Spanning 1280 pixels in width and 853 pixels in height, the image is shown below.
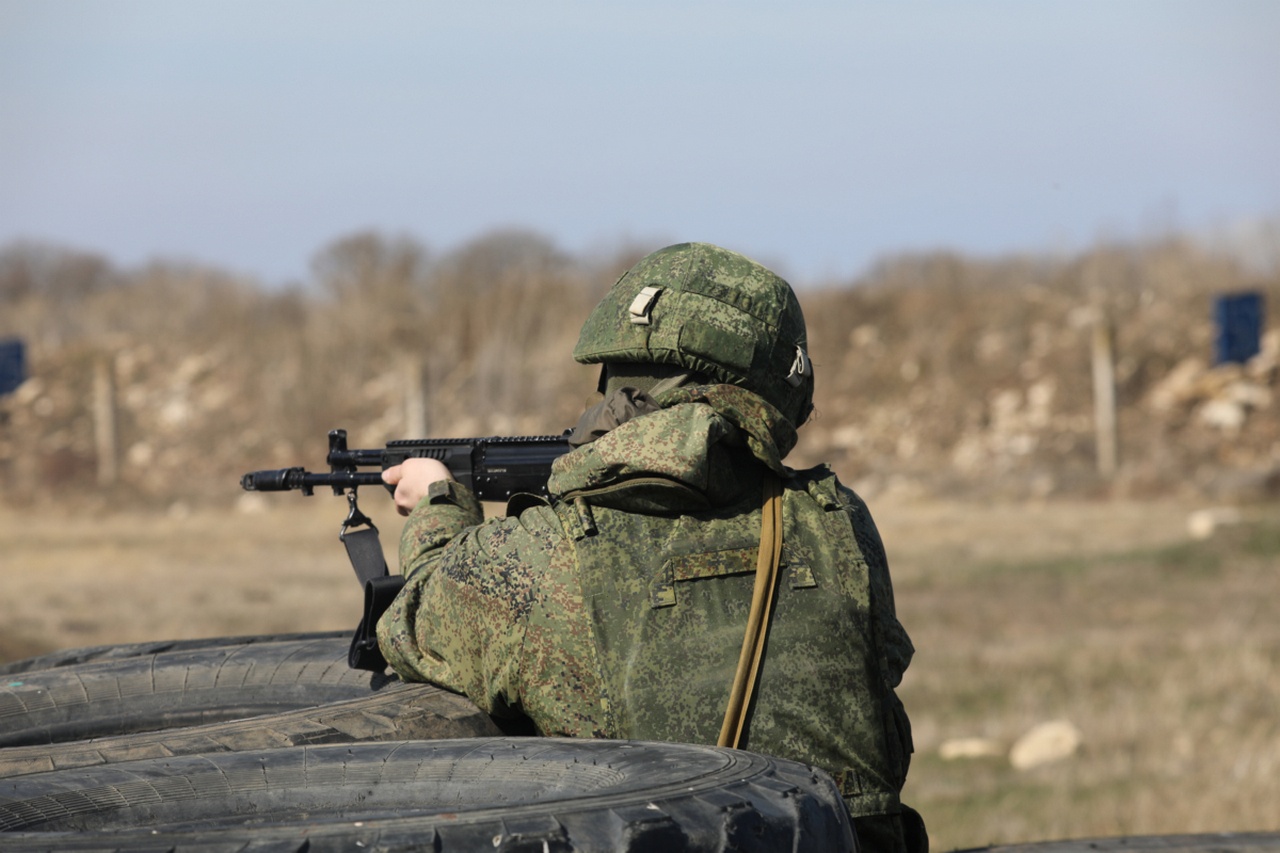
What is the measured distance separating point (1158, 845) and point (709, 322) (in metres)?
1.66

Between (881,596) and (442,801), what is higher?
(881,596)

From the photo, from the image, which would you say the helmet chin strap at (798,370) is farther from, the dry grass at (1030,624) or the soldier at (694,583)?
the dry grass at (1030,624)

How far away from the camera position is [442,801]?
7.35 ft

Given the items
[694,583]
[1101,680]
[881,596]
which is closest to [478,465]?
[694,583]

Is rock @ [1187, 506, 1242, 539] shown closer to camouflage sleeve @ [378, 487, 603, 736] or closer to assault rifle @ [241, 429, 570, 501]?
assault rifle @ [241, 429, 570, 501]

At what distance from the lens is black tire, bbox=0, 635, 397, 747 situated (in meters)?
3.38

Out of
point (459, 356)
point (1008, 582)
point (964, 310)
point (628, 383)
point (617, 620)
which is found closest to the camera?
point (617, 620)

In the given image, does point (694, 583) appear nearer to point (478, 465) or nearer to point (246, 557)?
point (478, 465)

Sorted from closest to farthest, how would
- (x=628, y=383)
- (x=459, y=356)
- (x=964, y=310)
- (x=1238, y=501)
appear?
1. (x=628, y=383)
2. (x=1238, y=501)
3. (x=964, y=310)
4. (x=459, y=356)

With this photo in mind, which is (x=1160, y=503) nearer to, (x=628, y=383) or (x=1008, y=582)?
(x=1008, y=582)

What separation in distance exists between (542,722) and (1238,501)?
1494 cm

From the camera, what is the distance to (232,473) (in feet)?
86.9

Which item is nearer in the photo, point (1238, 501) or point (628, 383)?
point (628, 383)

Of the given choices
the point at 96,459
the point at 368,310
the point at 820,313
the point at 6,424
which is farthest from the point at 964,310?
the point at 6,424
